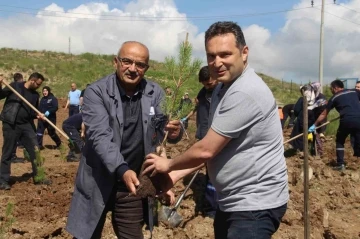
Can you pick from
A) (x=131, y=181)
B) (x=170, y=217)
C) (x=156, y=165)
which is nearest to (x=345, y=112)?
(x=170, y=217)

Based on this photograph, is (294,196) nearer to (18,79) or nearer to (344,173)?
(344,173)

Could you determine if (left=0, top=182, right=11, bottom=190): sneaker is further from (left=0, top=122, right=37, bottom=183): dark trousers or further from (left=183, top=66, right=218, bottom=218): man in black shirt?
(left=183, top=66, right=218, bottom=218): man in black shirt

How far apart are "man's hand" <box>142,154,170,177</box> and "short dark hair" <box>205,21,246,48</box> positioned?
2.08 ft

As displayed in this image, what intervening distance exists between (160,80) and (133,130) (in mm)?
359

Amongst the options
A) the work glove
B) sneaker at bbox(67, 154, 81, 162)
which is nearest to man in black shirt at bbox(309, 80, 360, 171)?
the work glove

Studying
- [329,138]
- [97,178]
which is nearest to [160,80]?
[97,178]

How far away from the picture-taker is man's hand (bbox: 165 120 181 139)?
9.52ft

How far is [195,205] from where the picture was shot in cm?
636

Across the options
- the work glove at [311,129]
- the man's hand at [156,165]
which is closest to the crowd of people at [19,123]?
the work glove at [311,129]

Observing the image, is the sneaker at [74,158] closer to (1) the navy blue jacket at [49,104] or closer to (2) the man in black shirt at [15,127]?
(2) the man in black shirt at [15,127]

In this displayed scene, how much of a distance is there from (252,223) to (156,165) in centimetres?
55

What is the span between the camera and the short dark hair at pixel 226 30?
2.28m

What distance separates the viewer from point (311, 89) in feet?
30.8

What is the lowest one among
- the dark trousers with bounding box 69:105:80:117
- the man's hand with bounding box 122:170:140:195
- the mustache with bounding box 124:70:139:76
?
the man's hand with bounding box 122:170:140:195
